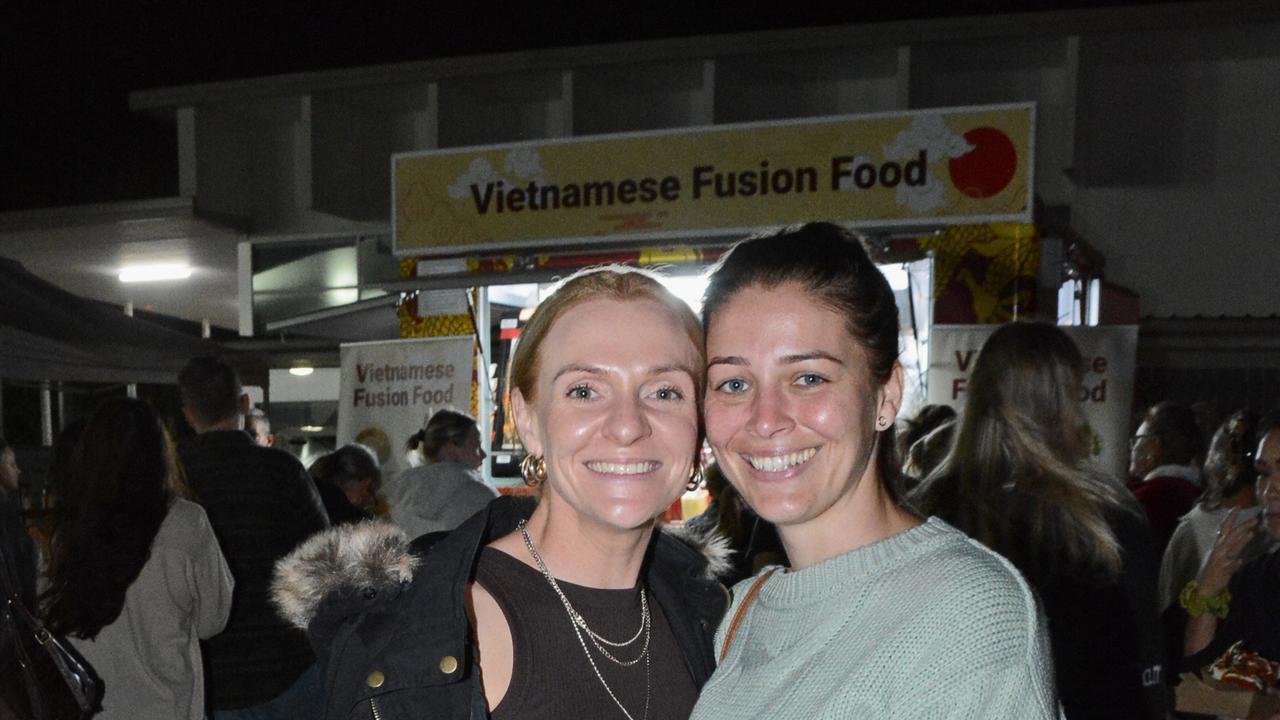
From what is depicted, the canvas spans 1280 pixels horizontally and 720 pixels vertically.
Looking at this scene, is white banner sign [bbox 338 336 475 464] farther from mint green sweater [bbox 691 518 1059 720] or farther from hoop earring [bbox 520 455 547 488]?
mint green sweater [bbox 691 518 1059 720]

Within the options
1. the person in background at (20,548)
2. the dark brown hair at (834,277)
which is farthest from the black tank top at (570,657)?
the person in background at (20,548)

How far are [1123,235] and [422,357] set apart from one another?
760cm

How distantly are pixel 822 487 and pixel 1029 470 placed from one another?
1250 mm

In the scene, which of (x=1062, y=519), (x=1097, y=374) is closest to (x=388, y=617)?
(x=1062, y=519)

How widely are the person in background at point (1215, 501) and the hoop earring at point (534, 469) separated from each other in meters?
3.34

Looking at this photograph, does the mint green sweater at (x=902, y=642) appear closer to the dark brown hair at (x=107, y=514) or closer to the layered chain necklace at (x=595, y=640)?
the layered chain necklace at (x=595, y=640)

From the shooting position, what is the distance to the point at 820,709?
1199 mm

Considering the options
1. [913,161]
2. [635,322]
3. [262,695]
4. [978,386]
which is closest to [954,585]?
[635,322]

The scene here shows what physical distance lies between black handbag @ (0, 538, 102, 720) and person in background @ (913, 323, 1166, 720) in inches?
84.9

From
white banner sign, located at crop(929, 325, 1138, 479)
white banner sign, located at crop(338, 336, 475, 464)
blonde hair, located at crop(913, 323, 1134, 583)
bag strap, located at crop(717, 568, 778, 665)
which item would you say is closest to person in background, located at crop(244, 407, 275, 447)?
white banner sign, located at crop(338, 336, 475, 464)

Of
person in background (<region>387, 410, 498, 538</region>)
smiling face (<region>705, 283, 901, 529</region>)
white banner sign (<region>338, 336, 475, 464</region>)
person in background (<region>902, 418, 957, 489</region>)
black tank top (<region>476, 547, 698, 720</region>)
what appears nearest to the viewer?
smiling face (<region>705, 283, 901, 529</region>)

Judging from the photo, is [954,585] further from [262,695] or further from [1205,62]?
[1205,62]

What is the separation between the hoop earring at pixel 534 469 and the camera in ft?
5.80

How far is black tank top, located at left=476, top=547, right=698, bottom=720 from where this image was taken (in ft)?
5.12
